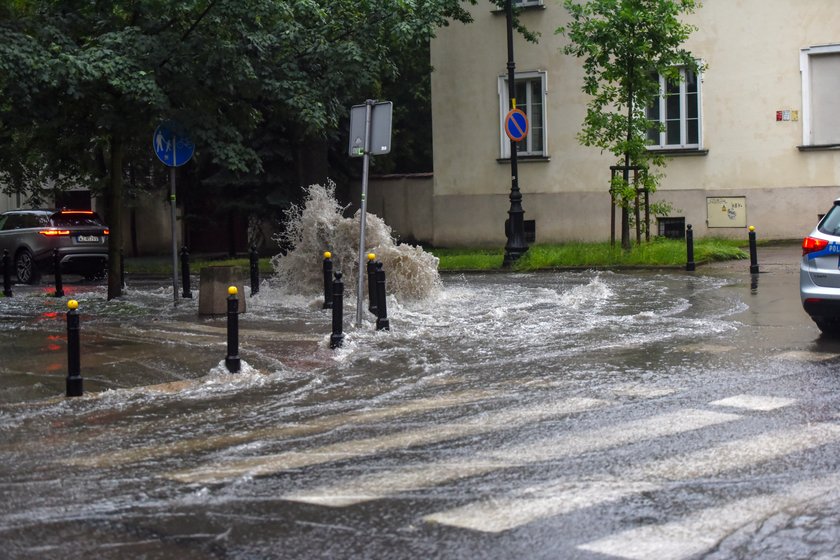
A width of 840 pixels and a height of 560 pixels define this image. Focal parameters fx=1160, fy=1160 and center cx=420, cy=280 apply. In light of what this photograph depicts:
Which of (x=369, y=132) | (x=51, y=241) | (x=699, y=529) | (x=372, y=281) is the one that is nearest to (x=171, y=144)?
(x=372, y=281)

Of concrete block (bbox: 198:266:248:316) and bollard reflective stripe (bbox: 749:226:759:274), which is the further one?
bollard reflective stripe (bbox: 749:226:759:274)

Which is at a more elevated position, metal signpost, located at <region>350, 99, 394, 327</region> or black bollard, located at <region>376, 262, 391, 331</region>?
metal signpost, located at <region>350, 99, 394, 327</region>

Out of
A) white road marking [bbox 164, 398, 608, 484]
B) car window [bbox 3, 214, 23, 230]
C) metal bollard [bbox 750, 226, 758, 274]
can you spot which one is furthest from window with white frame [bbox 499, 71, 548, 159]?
white road marking [bbox 164, 398, 608, 484]

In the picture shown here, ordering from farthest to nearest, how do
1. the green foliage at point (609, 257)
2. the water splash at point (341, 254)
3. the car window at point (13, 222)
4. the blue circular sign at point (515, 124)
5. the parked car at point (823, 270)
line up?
1. the car window at point (13, 222)
2. the blue circular sign at point (515, 124)
3. the green foliage at point (609, 257)
4. the water splash at point (341, 254)
5. the parked car at point (823, 270)

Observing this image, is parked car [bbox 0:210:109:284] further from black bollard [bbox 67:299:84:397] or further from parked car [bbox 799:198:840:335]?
parked car [bbox 799:198:840:335]

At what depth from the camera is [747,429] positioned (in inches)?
307

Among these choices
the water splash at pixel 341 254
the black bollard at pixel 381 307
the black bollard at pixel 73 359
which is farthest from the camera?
the water splash at pixel 341 254

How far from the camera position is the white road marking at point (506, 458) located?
6402 millimetres

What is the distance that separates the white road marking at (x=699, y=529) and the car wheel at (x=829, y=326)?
6.69 meters

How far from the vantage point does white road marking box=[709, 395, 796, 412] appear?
8.61m

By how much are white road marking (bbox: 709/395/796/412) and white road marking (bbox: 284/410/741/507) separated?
0.36 meters

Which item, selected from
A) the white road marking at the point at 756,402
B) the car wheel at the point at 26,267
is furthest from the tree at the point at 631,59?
the white road marking at the point at 756,402

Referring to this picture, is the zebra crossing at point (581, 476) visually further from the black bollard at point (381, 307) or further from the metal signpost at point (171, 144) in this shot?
the metal signpost at point (171, 144)

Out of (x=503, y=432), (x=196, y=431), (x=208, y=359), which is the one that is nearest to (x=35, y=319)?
(x=208, y=359)
